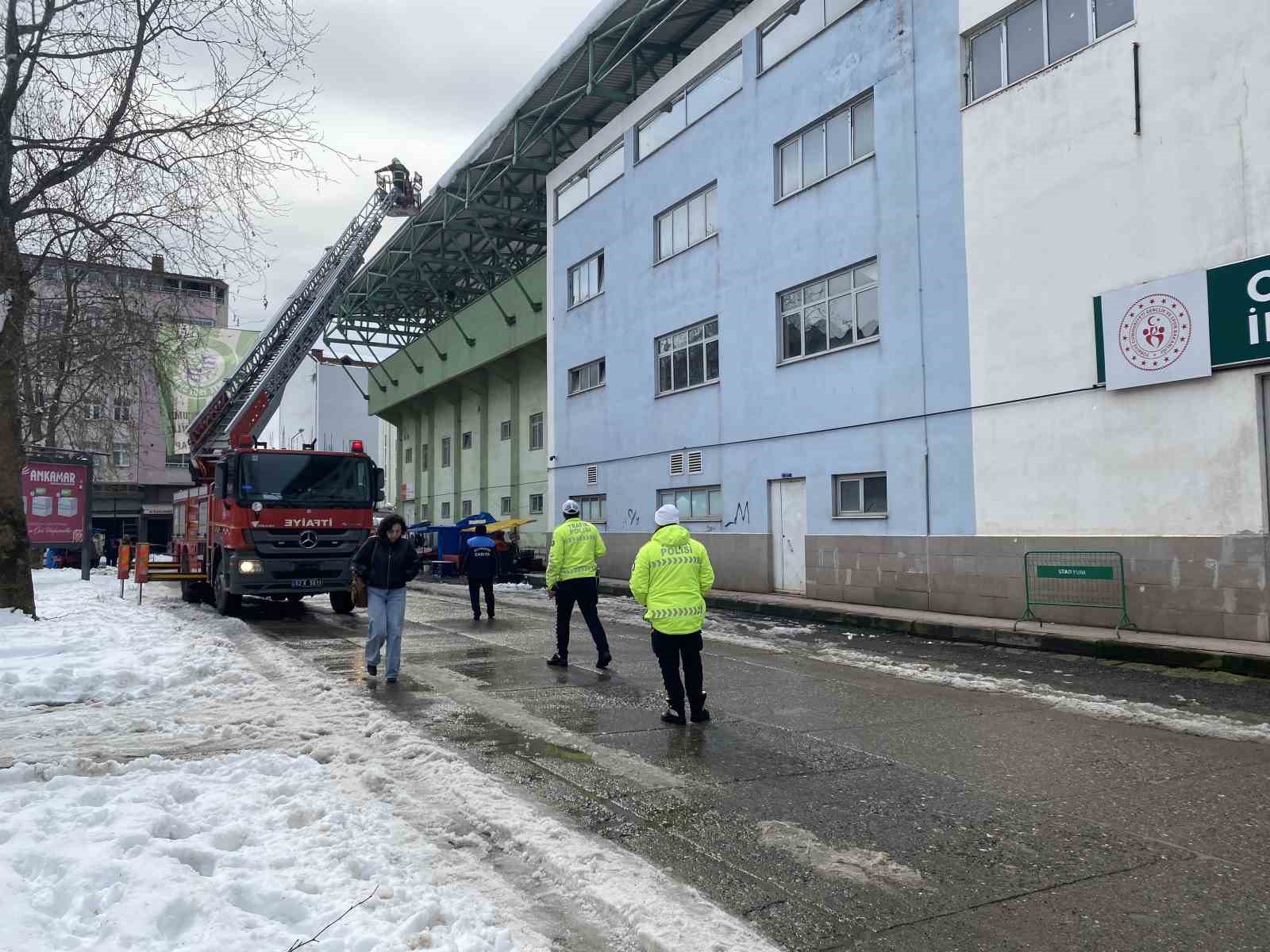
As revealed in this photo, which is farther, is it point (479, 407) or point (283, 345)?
point (479, 407)

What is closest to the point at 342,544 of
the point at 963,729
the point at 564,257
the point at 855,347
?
the point at 855,347

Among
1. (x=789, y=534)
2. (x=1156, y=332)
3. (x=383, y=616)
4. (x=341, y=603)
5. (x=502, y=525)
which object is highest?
(x=1156, y=332)

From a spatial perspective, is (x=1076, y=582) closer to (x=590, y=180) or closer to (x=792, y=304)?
(x=792, y=304)

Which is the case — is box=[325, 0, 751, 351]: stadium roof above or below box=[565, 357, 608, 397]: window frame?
above

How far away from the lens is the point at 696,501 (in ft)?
74.2

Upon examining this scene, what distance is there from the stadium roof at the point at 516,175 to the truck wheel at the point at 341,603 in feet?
34.4

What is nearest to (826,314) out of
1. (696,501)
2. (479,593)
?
(696,501)

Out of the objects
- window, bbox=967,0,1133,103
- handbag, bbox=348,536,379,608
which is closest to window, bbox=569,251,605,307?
window, bbox=967,0,1133,103

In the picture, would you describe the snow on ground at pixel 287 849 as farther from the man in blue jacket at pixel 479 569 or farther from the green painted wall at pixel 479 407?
the green painted wall at pixel 479 407

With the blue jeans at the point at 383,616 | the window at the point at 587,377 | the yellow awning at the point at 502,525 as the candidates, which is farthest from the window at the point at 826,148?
the yellow awning at the point at 502,525

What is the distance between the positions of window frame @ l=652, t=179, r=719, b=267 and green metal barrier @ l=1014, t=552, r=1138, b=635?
11.4 meters

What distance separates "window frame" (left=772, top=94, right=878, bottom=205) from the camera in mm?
17578

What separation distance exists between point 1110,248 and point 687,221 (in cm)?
1198

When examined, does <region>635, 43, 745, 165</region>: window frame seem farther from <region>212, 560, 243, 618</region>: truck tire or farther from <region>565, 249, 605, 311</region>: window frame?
<region>212, 560, 243, 618</region>: truck tire
